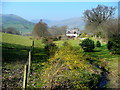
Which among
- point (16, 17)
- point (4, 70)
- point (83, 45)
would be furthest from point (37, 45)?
point (4, 70)

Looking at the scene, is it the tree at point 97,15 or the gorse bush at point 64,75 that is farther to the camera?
the tree at point 97,15

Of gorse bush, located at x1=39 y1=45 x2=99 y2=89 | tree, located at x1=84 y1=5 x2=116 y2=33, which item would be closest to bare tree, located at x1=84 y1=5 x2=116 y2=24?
tree, located at x1=84 y1=5 x2=116 y2=33

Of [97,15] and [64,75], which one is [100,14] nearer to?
[97,15]

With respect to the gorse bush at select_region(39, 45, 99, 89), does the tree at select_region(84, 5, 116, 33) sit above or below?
above

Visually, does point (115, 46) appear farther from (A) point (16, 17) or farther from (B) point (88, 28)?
(B) point (88, 28)

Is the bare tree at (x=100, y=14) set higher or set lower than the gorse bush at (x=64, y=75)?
higher

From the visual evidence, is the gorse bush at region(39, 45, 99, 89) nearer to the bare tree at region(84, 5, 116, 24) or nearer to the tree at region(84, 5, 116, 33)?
the tree at region(84, 5, 116, 33)

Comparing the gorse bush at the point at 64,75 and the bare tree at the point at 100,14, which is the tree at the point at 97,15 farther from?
the gorse bush at the point at 64,75

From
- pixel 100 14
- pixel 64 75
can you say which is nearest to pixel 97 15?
pixel 100 14

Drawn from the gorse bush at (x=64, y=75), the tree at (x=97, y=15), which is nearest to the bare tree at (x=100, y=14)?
the tree at (x=97, y=15)

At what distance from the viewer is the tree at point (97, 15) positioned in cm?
1848

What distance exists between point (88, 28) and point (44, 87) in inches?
669

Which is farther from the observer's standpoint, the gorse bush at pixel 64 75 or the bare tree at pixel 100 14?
the bare tree at pixel 100 14

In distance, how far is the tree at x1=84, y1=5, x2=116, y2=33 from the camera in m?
18.5
